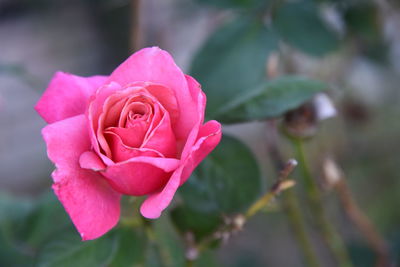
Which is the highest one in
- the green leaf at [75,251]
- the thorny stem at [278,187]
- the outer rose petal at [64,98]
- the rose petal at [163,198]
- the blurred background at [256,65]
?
the outer rose petal at [64,98]

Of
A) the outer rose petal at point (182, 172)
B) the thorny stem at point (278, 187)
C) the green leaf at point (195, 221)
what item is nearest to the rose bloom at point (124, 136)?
the outer rose petal at point (182, 172)

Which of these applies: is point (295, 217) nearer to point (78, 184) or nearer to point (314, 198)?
point (314, 198)

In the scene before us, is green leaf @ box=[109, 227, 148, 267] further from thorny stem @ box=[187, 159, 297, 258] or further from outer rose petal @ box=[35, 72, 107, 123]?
outer rose petal @ box=[35, 72, 107, 123]

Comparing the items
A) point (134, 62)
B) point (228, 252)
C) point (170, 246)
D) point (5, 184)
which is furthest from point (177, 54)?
point (134, 62)

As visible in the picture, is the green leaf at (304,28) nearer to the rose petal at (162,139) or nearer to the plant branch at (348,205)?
the plant branch at (348,205)

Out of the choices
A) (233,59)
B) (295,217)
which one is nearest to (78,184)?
(233,59)

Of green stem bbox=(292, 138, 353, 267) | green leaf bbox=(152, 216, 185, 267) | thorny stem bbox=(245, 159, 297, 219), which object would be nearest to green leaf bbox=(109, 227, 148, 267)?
green leaf bbox=(152, 216, 185, 267)
